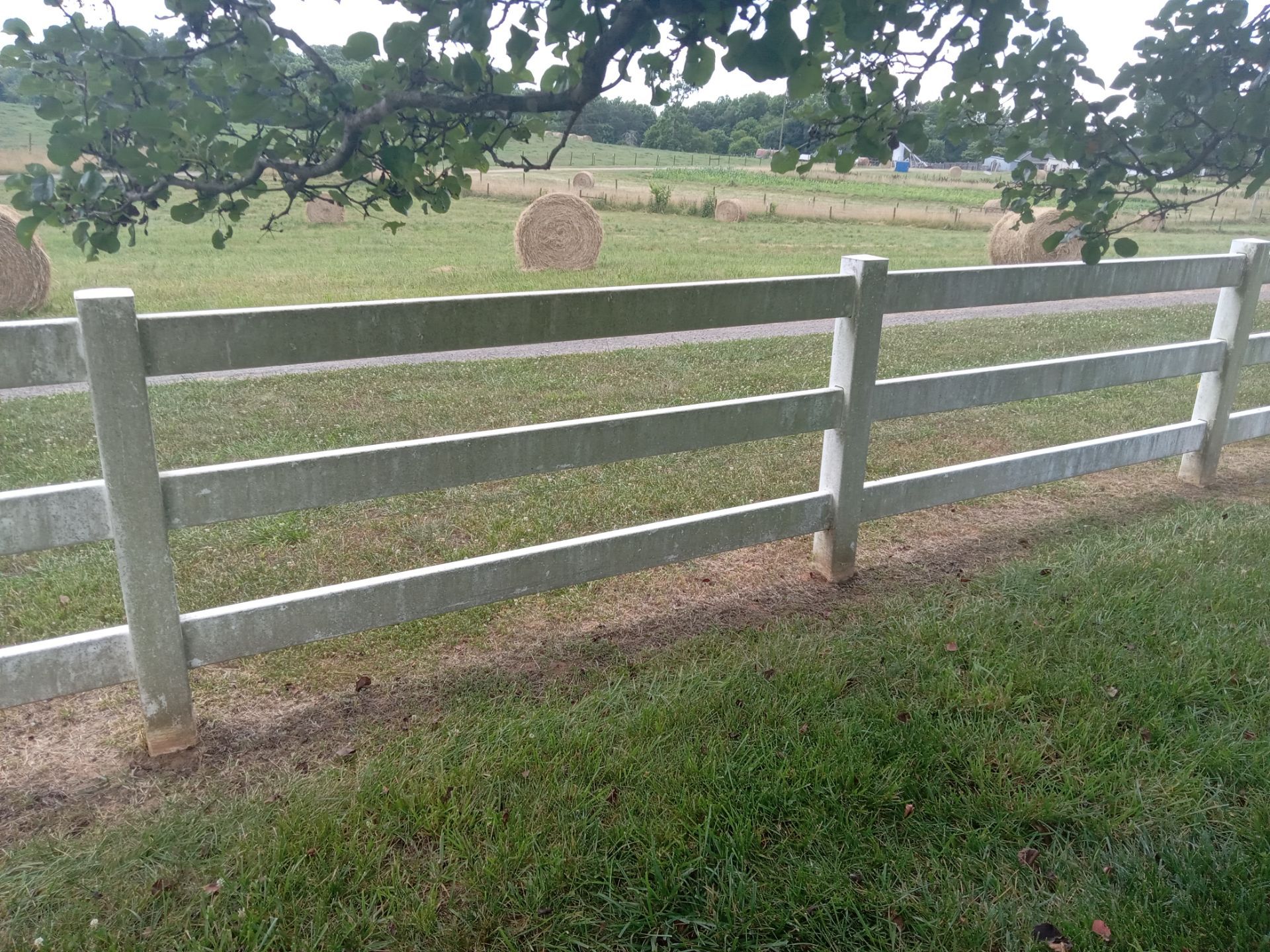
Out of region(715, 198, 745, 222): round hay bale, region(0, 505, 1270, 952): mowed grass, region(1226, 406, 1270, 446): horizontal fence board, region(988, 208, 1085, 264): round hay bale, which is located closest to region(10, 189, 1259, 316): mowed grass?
region(988, 208, 1085, 264): round hay bale

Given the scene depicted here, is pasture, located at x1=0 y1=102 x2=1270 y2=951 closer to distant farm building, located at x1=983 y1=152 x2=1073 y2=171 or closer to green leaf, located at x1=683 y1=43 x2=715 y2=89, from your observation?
distant farm building, located at x1=983 y1=152 x2=1073 y2=171

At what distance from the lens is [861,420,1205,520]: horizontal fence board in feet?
15.7

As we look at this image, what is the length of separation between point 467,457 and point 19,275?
1160cm

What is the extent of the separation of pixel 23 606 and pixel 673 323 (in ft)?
10.3

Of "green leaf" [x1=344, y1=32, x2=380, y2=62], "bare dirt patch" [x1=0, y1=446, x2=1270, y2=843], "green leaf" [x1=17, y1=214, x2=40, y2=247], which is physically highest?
"green leaf" [x1=344, y1=32, x2=380, y2=62]

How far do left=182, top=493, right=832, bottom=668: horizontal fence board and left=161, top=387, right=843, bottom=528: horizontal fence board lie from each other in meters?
0.32

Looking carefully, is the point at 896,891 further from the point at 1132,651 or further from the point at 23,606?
the point at 23,606

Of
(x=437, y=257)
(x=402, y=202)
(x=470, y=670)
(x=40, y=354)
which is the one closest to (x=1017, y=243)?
(x=437, y=257)

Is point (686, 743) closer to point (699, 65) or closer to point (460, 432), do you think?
point (699, 65)

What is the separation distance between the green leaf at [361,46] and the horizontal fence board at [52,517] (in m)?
1.71

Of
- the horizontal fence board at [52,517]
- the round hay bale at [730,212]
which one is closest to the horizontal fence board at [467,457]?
the horizontal fence board at [52,517]

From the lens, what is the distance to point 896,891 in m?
2.66

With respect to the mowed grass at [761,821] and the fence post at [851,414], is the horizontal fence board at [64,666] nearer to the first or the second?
the mowed grass at [761,821]

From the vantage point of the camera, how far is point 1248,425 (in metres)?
6.32
